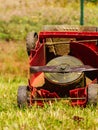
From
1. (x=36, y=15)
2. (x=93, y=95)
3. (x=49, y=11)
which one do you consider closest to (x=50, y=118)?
(x=93, y=95)

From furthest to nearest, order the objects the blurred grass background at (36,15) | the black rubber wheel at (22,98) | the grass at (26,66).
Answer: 1. the blurred grass background at (36,15)
2. the black rubber wheel at (22,98)
3. the grass at (26,66)

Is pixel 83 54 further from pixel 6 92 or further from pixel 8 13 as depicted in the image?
pixel 8 13

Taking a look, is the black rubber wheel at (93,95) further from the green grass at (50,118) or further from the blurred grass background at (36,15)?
the blurred grass background at (36,15)

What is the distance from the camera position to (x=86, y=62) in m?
8.41

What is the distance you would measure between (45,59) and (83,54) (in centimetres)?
62

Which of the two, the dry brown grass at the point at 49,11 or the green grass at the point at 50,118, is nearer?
the green grass at the point at 50,118

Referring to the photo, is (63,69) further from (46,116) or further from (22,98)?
(46,116)

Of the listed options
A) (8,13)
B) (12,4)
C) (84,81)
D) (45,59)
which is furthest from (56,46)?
(12,4)

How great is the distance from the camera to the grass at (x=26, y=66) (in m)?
5.74

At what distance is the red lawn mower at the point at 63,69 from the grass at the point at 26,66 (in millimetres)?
267

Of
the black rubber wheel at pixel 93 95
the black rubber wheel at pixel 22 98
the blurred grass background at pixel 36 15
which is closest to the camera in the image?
the black rubber wheel at pixel 93 95

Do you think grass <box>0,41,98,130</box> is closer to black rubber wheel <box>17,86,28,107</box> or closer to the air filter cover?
black rubber wheel <box>17,86,28,107</box>

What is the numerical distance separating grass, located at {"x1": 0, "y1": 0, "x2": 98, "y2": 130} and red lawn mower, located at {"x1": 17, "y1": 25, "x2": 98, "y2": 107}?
267 millimetres

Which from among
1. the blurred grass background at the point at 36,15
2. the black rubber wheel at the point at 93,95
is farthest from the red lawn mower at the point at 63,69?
the blurred grass background at the point at 36,15
